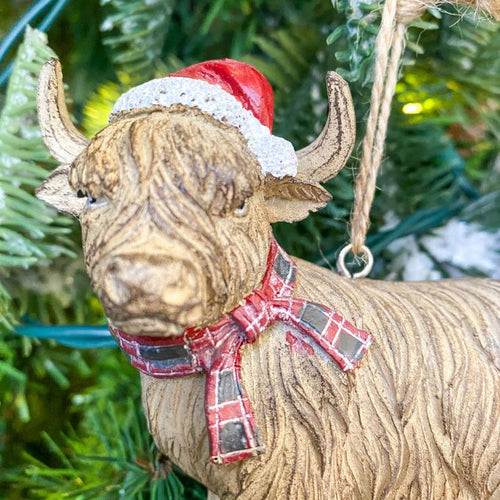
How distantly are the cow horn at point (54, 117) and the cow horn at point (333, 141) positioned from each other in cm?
19

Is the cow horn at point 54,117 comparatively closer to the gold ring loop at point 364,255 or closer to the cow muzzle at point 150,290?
the cow muzzle at point 150,290

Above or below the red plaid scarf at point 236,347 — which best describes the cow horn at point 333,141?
above

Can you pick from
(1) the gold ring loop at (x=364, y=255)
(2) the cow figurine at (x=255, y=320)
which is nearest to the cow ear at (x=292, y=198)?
(2) the cow figurine at (x=255, y=320)

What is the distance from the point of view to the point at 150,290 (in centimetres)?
37

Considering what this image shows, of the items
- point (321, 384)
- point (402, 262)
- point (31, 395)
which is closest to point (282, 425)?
point (321, 384)

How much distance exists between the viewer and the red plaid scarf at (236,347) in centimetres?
45

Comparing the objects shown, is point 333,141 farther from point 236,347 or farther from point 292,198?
point 236,347

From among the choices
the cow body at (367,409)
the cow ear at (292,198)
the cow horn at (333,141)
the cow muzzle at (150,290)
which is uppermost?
the cow horn at (333,141)

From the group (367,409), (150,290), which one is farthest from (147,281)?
(367,409)

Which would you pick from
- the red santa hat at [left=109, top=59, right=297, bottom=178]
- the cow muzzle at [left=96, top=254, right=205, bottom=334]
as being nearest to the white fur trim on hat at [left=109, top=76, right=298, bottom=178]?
the red santa hat at [left=109, top=59, right=297, bottom=178]

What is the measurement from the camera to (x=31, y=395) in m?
0.86

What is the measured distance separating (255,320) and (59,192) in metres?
0.20

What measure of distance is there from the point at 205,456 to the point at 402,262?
387 mm

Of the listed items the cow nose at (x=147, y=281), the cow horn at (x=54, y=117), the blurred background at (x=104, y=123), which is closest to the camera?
the cow nose at (x=147, y=281)
